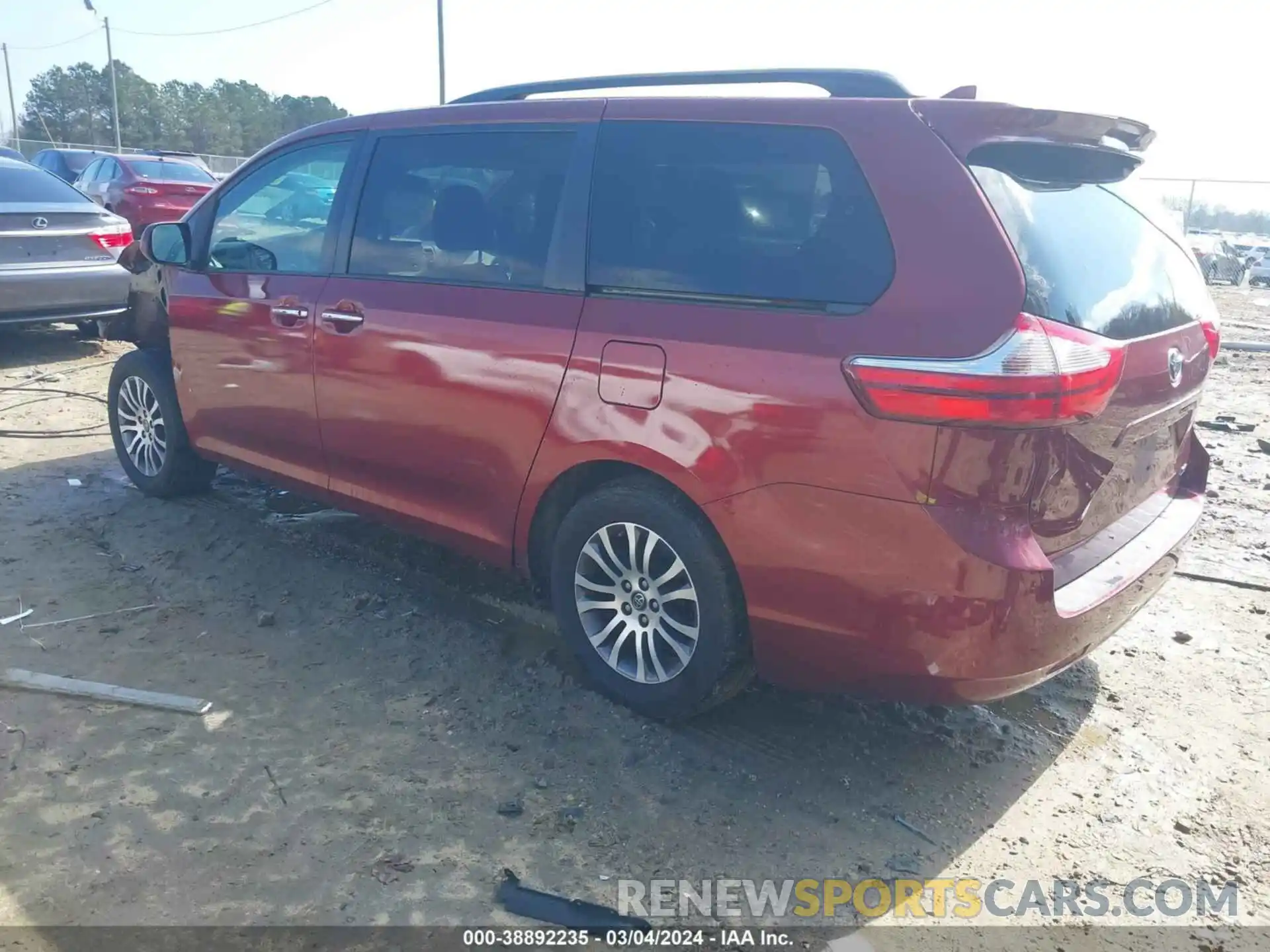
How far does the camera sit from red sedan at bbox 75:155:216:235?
14.4 m

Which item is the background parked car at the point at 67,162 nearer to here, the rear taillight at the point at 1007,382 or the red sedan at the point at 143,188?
the red sedan at the point at 143,188

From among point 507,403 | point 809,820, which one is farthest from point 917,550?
point 507,403

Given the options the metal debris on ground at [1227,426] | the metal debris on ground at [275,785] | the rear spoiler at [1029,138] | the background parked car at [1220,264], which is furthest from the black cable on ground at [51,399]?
the background parked car at [1220,264]

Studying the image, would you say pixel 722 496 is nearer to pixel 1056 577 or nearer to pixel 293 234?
pixel 1056 577

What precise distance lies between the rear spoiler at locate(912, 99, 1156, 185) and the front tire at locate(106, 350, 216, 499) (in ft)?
12.9

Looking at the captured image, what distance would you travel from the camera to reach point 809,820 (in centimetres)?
285

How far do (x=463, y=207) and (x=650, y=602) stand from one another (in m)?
1.60

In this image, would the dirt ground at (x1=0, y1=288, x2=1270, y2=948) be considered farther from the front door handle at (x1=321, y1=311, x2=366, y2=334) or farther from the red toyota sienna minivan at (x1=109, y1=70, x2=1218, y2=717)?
the front door handle at (x1=321, y1=311, x2=366, y2=334)

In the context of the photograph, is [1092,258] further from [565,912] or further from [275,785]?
[275,785]

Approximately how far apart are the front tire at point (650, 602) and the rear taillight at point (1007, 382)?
0.74m

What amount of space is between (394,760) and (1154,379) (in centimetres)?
248

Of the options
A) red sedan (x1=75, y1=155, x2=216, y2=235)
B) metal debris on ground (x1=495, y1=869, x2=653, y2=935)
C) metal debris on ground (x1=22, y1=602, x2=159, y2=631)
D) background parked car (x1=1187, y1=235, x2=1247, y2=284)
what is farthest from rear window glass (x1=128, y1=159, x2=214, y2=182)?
background parked car (x1=1187, y1=235, x2=1247, y2=284)

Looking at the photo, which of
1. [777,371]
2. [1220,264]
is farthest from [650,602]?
[1220,264]

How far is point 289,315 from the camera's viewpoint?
4.14m
